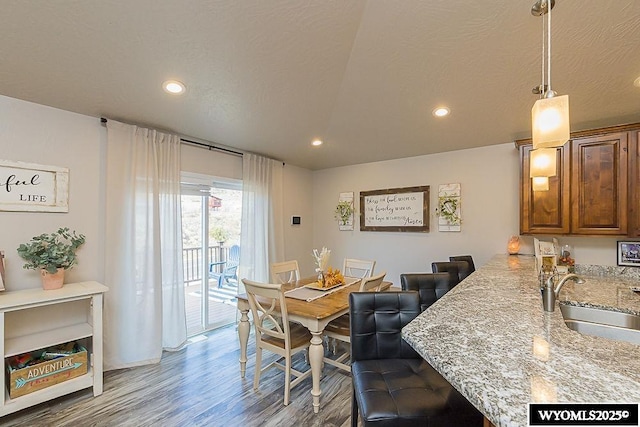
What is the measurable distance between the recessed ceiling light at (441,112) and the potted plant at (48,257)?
347 centimetres

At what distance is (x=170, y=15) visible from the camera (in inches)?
64.0

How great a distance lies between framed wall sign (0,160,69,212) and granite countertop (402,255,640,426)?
9.88 ft

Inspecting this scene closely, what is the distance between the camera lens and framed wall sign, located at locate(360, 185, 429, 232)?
397 centimetres

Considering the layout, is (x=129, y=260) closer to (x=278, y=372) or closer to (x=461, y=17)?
(x=278, y=372)

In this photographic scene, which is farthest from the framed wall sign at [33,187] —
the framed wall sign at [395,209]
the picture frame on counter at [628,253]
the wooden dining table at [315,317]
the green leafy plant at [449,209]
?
the picture frame on counter at [628,253]

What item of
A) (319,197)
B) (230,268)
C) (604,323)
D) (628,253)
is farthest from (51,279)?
(628,253)

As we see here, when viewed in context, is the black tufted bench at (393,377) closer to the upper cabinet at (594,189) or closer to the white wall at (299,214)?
the upper cabinet at (594,189)

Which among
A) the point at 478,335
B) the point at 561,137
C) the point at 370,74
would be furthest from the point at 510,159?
the point at 478,335

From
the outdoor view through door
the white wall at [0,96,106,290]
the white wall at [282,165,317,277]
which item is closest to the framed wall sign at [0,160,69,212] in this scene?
the white wall at [0,96,106,290]

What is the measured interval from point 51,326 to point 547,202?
15.3 ft

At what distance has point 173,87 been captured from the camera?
2293 millimetres

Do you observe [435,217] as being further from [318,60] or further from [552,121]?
[552,121]

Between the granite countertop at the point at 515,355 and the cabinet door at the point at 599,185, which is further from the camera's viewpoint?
the cabinet door at the point at 599,185

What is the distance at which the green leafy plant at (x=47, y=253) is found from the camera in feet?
7.39
